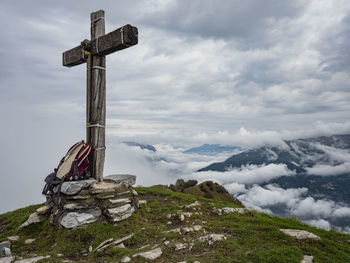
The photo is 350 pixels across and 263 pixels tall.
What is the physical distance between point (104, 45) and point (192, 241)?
29.2 feet

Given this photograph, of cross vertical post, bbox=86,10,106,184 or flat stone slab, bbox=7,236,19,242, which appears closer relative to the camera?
flat stone slab, bbox=7,236,19,242

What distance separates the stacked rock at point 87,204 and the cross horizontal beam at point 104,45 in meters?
5.93

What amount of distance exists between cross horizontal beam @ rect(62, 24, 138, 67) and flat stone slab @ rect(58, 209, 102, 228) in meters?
7.04

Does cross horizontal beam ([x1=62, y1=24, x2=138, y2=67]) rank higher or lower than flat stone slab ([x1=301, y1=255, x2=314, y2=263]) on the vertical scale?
higher

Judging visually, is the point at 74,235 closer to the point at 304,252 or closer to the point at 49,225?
the point at 49,225

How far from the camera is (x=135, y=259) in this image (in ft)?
20.7

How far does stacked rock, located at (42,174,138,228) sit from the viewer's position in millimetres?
8789

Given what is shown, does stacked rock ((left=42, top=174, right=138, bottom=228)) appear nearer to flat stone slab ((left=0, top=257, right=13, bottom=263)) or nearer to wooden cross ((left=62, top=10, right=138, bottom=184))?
wooden cross ((left=62, top=10, right=138, bottom=184))

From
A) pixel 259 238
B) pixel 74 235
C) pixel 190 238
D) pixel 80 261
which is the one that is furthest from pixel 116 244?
pixel 259 238

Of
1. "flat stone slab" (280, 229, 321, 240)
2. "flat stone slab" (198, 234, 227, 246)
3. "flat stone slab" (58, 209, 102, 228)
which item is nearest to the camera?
"flat stone slab" (198, 234, 227, 246)

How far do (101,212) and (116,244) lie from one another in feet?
6.80

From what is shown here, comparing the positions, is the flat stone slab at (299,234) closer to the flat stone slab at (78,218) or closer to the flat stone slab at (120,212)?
the flat stone slab at (120,212)

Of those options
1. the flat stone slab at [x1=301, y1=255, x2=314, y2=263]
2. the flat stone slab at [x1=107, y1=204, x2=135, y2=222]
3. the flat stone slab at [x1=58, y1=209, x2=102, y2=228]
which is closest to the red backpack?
the flat stone slab at [x1=58, y1=209, x2=102, y2=228]

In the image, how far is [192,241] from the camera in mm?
7488
